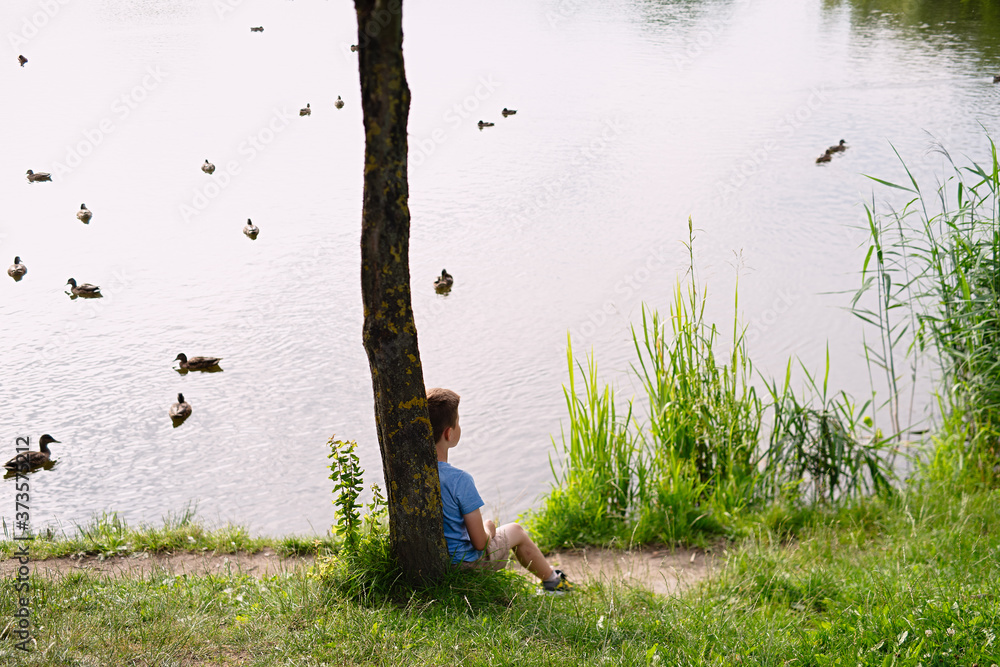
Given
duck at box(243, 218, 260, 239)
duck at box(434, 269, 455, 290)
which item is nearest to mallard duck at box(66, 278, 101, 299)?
duck at box(243, 218, 260, 239)

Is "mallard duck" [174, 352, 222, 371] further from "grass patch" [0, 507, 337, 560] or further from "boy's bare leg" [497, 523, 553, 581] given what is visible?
"boy's bare leg" [497, 523, 553, 581]

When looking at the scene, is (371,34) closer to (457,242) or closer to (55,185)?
(457,242)

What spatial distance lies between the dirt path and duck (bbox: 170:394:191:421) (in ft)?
10.3

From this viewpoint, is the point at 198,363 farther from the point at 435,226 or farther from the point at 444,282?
the point at 435,226

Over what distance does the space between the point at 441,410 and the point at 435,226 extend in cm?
871

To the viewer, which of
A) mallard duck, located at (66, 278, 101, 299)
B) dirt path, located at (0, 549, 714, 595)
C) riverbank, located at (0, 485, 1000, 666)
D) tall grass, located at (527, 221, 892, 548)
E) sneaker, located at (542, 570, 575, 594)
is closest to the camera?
riverbank, located at (0, 485, 1000, 666)

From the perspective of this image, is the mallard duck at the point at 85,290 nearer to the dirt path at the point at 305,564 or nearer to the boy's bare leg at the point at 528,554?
the dirt path at the point at 305,564

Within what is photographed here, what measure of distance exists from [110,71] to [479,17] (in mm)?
15061

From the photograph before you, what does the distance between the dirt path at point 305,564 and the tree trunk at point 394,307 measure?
1.10 meters

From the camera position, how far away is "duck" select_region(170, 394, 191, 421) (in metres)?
8.09

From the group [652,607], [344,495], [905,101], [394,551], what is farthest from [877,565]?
[905,101]

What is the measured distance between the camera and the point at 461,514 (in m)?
Result: 4.04

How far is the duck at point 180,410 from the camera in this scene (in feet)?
26.5

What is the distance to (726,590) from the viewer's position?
13.7 ft
